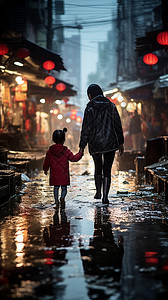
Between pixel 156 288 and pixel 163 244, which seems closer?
pixel 156 288

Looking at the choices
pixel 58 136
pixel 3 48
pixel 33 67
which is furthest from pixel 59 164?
pixel 33 67

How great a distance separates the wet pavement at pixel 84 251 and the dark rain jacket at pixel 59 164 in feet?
1.64

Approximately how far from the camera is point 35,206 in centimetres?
827

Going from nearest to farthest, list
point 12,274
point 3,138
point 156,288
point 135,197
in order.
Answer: point 156,288 → point 12,274 → point 135,197 → point 3,138

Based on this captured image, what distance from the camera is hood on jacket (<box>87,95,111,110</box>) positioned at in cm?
890

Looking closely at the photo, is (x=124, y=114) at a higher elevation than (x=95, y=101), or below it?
higher

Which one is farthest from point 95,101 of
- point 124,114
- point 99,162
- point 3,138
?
point 124,114

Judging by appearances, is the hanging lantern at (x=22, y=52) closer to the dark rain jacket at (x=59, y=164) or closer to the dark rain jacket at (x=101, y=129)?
the dark rain jacket at (x=101, y=129)

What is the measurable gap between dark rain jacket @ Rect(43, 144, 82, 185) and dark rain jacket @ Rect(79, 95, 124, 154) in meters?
0.56

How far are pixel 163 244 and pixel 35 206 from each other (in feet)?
12.3

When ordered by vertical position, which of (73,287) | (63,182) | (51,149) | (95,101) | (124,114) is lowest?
(73,287)

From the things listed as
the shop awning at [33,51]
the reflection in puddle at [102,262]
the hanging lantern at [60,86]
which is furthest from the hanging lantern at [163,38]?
the hanging lantern at [60,86]

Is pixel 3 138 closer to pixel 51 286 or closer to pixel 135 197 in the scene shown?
pixel 135 197

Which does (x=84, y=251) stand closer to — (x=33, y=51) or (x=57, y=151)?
(x=57, y=151)
